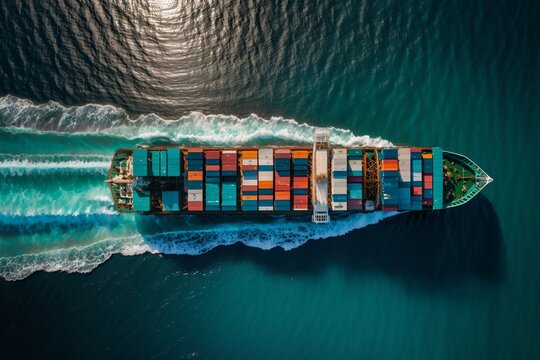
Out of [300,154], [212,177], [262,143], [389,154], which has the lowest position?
[212,177]

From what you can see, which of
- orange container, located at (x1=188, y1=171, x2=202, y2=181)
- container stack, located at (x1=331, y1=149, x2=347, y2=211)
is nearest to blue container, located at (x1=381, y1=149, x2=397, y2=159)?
container stack, located at (x1=331, y1=149, x2=347, y2=211)

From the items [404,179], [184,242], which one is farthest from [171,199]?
[404,179]

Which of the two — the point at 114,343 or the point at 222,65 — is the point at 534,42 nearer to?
the point at 222,65

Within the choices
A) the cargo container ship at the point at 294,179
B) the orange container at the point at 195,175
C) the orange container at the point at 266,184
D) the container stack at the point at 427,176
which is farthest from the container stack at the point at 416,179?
the orange container at the point at 195,175

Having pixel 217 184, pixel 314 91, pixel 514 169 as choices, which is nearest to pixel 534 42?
pixel 514 169

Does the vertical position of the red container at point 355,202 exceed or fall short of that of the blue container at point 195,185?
it falls short

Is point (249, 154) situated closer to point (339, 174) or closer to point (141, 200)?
point (339, 174)

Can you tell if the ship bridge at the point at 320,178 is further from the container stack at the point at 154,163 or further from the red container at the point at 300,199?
the container stack at the point at 154,163
